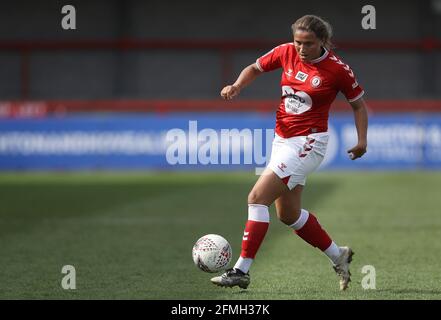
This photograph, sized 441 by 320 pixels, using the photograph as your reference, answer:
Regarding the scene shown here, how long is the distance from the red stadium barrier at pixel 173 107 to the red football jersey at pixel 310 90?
15.1m

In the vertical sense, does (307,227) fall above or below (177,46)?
below

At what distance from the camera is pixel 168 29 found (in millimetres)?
33812

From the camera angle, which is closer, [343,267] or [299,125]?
[299,125]

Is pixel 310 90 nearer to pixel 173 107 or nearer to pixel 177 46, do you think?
pixel 173 107

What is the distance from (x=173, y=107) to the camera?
23.5 m

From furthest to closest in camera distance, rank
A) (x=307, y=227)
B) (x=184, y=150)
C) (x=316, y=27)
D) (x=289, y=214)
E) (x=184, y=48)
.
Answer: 1. (x=184, y=48)
2. (x=184, y=150)
3. (x=307, y=227)
4. (x=289, y=214)
5. (x=316, y=27)

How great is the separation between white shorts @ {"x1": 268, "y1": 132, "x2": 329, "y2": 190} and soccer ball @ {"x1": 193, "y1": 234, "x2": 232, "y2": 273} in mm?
748

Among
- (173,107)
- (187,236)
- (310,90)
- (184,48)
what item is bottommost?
(187,236)

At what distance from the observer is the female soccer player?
278 inches

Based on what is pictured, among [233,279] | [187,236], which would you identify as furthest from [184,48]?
[233,279]

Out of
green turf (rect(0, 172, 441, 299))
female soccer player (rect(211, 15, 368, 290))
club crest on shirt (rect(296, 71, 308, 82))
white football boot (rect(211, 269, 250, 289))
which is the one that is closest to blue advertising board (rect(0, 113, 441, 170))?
green turf (rect(0, 172, 441, 299))

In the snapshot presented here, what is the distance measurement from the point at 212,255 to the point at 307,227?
2.53ft
